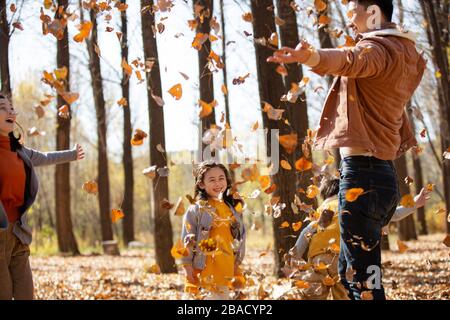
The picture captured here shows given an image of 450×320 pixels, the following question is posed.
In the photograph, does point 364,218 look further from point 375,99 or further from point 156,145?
point 156,145

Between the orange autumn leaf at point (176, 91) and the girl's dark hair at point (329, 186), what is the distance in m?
1.31

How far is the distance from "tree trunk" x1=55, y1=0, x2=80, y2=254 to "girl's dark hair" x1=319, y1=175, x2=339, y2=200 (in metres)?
7.99

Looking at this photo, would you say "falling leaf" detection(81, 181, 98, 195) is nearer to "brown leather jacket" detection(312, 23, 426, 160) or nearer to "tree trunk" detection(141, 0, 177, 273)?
"brown leather jacket" detection(312, 23, 426, 160)

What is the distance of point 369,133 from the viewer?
315cm

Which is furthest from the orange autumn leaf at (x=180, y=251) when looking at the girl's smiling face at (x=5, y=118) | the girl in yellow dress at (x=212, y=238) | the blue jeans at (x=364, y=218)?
the blue jeans at (x=364, y=218)

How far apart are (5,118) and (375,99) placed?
2.36m

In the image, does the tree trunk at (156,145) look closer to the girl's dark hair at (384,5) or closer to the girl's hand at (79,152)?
the girl's hand at (79,152)

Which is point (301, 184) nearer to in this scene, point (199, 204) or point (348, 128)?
point (199, 204)

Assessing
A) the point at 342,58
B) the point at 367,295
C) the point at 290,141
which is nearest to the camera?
the point at 342,58

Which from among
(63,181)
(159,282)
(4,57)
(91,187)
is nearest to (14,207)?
(91,187)

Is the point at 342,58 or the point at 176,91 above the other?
the point at 176,91

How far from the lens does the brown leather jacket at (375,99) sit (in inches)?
121

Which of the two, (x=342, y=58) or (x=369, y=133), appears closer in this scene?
(x=342, y=58)
